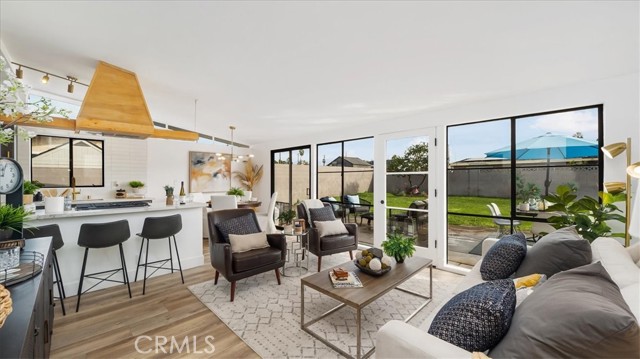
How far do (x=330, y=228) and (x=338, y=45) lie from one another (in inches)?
102

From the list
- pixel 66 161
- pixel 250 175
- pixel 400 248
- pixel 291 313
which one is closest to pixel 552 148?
pixel 400 248

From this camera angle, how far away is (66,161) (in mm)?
5590

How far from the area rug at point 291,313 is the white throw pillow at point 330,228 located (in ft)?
2.59

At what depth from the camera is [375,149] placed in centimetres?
484

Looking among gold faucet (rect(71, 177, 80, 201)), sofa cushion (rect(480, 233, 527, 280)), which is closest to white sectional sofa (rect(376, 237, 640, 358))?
sofa cushion (rect(480, 233, 527, 280))

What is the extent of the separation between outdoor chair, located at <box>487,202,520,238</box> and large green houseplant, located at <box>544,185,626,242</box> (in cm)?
71

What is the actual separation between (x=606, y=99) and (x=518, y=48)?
1.49 meters

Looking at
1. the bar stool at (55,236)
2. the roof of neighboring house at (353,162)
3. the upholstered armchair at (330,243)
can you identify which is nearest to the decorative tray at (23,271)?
the bar stool at (55,236)

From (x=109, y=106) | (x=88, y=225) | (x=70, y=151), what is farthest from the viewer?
(x=70, y=151)

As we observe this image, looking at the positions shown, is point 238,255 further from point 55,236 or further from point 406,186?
point 406,186

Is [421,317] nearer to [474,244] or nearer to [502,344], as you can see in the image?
[502,344]

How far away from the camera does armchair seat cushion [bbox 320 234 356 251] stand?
3.85 meters

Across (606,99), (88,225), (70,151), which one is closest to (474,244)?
(606,99)

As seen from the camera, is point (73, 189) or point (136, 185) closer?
point (73, 189)
